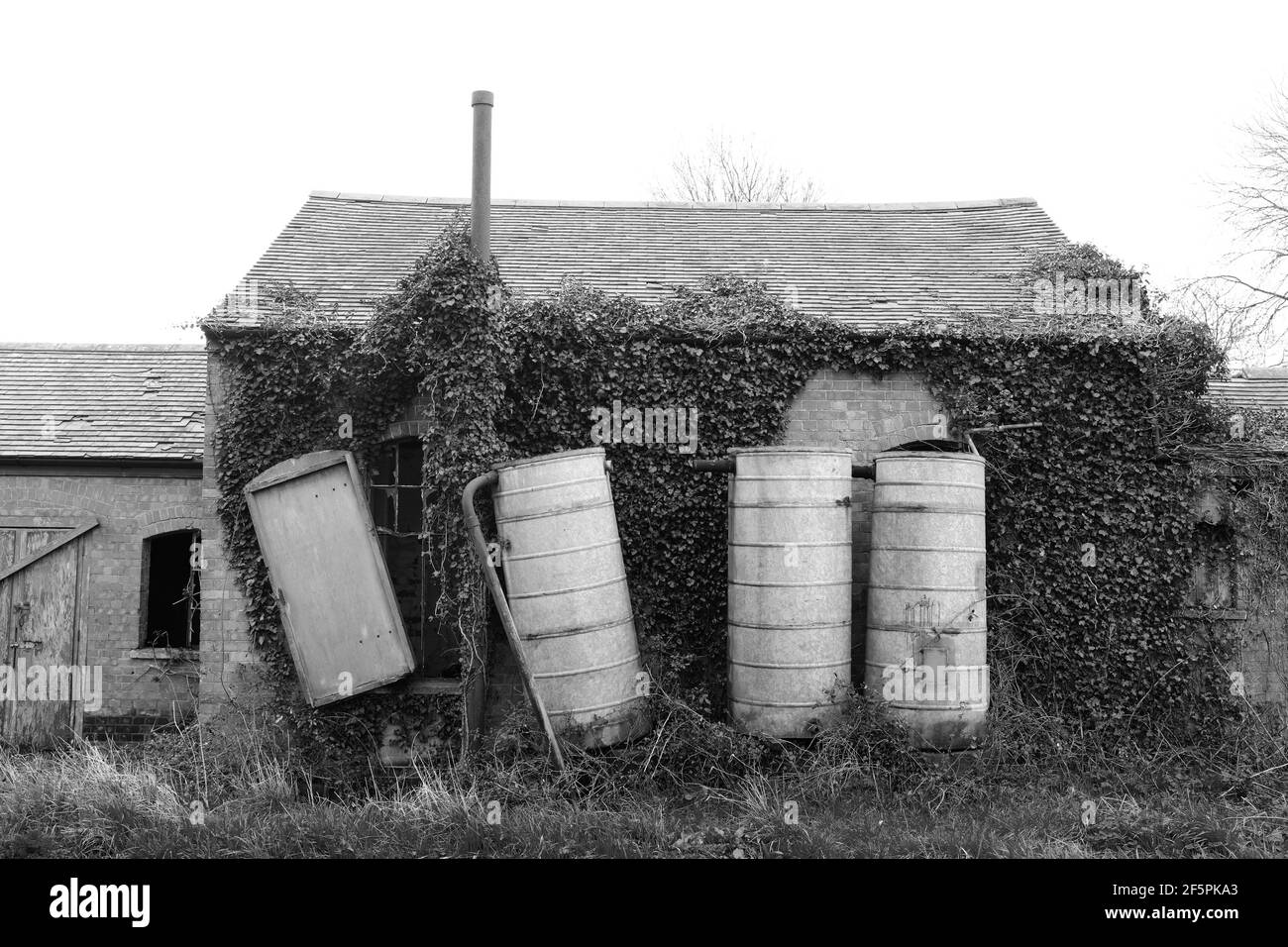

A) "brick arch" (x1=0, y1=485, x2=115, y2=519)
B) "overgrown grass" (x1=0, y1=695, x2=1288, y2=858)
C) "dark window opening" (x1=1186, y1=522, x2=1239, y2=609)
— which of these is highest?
"brick arch" (x1=0, y1=485, x2=115, y2=519)

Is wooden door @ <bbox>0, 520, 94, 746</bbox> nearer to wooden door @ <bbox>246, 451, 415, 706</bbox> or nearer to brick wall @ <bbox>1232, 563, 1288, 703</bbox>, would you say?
wooden door @ <bbox>246, 451, 415, 706</bbox>

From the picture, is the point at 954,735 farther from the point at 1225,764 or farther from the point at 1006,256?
the point at 1006,256

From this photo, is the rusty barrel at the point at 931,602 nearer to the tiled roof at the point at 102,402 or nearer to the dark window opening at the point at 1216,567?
the dark window opening at the point at 1216,567

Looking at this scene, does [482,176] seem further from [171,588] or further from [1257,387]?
[1257,387]

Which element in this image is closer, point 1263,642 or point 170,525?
point 1263,642

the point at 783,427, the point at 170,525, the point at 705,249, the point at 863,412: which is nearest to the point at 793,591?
the point at 783,427

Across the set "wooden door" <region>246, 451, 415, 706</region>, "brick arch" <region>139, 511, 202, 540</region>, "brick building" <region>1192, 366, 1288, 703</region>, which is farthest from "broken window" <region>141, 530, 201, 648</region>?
"brick building" <region>1192, 366, 1288, 703</region>

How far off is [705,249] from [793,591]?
526 centimetres

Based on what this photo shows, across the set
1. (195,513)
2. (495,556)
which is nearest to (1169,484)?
(495,556)

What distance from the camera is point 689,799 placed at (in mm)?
6113

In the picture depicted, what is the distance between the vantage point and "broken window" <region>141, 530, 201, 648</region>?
9.92m

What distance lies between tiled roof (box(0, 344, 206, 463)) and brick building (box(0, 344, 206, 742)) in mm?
23

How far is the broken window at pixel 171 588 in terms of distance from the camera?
32.6 feet

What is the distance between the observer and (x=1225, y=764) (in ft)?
23.2
